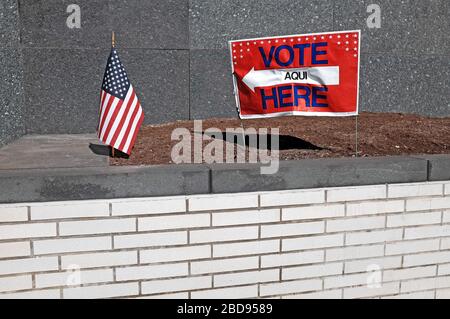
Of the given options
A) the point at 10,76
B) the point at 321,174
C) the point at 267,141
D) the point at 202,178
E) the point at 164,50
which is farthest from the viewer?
the point at 164,50

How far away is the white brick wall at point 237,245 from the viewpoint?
3.53m

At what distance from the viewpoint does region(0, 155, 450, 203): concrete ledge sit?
3482 millimetres

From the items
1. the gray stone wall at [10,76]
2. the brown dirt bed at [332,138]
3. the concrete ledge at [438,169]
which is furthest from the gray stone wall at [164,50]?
the concrete ledge at [438,169]

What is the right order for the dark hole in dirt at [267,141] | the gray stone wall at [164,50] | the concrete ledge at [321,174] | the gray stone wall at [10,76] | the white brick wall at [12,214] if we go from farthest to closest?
the gray stone wall at [164,50] → the gray stone wall at [10,76] → the dark hole in dirt at [267,141] → the concrete ledge at [321,174] → the white brick wall at [12,214]

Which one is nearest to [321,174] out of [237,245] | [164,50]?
[237,245]

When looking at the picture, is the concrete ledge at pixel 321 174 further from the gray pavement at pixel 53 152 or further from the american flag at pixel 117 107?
the gray pavement at pixel 53 152

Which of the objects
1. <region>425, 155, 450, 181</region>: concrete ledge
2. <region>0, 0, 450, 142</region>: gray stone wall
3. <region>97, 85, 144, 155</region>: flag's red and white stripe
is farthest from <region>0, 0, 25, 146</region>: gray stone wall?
<region>425, 155, 450, 181</region>: concrete ledge

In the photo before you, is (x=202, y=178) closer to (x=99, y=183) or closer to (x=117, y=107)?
(x=99, y=183)

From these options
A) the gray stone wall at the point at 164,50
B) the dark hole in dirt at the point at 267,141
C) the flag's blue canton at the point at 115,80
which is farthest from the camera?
the gray stone wall at the point at 164,50

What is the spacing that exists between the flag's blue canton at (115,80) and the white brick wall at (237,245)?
1258 mm

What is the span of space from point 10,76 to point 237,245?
4.60m

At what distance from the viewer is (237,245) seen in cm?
386

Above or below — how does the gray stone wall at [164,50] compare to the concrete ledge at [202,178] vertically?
above
